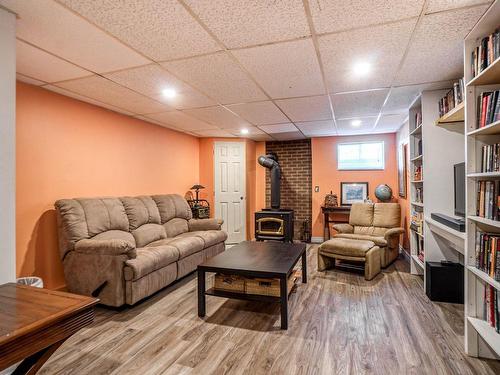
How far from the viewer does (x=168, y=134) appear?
499 centimetres

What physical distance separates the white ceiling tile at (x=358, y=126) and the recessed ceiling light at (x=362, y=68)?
1.80 meters

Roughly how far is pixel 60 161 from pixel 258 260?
2.47 m

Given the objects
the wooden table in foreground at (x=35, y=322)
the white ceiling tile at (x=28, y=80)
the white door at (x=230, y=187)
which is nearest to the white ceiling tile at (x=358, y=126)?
the white door at (x=230, y=187)

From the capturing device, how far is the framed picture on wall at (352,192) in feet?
18.5

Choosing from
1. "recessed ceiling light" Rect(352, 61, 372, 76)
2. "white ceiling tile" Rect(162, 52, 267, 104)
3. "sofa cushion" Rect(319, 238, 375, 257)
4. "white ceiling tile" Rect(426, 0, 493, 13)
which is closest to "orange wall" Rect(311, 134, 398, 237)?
"sofa cushion" Rect(319, 238, 375, 257)

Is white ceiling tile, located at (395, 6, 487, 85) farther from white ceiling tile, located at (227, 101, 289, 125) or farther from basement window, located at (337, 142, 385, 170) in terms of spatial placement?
basement window, located at (337, 142, 385, 170)

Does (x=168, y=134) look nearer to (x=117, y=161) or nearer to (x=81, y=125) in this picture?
(x=117, y=161)

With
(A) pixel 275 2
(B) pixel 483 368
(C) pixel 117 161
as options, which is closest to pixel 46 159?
(C) pixel 117 161

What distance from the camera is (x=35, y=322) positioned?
3.35 feet

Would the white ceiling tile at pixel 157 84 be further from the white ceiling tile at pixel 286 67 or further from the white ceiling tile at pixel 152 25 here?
the white ceiling tile at pixel 286 67

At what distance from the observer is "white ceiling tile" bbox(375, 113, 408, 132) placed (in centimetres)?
423

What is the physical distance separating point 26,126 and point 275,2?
271 cm

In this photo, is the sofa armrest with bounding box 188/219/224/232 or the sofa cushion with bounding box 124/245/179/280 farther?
the sofa armrest with bounding box 188/219/224/232

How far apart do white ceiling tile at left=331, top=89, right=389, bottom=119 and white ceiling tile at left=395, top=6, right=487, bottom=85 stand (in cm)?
39
